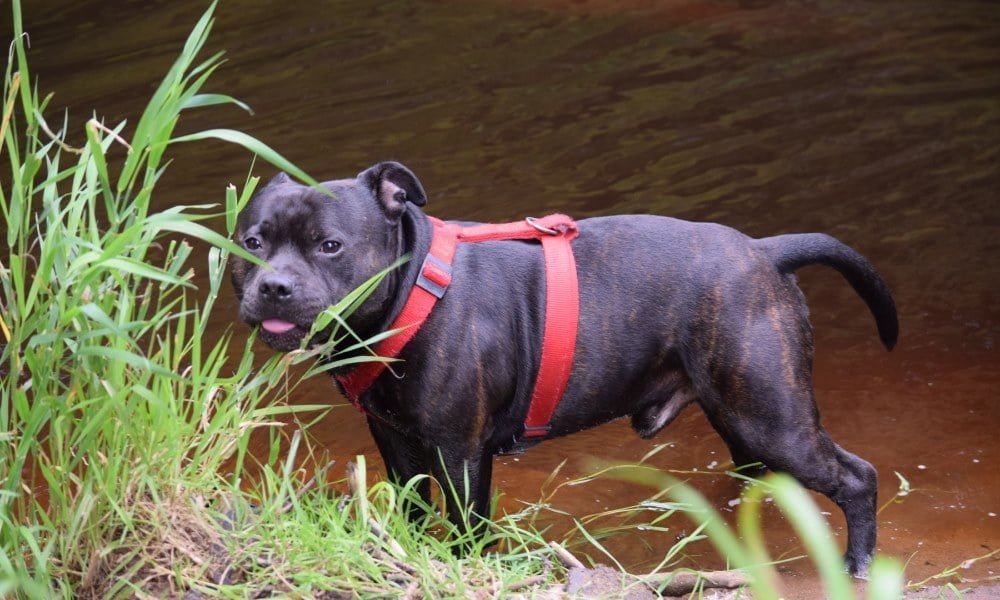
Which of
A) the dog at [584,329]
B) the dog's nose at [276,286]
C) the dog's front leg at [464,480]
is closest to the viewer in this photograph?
the dog's nose at [276,286]

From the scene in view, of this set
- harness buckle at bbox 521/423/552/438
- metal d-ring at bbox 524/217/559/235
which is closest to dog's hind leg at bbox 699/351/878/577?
harness buckle at bbox 521/423/552/438

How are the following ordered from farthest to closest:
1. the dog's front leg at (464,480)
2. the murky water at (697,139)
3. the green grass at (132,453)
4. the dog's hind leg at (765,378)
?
the murky water at (697,139) < the dog's hind leg at (765,378) < the dog's front leg at (464,480) < the green grass at (132,453)

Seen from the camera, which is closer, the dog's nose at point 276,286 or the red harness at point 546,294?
the dog's nose at point 276,286

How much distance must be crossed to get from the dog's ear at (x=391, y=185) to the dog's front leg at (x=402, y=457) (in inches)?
28.7

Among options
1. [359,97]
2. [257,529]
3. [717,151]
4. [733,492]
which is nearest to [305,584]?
[257,529]

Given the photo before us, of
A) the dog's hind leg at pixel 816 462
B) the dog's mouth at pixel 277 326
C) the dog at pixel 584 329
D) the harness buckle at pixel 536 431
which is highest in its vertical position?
the dog's mouth at pixel 277 326

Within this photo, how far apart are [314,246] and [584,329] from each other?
3.05 feet

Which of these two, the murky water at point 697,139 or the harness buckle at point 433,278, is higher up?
the harness buckle at point 433,278

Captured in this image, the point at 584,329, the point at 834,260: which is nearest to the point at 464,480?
the point at 584,329

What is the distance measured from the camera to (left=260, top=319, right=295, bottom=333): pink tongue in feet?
11.1

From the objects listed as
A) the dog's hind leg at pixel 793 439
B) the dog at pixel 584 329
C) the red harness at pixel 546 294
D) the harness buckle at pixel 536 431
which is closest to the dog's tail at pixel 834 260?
the dog at pixel 584 329

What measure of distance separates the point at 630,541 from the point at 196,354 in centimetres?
196

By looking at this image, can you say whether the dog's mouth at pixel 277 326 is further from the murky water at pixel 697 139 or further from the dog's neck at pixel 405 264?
the murky water at pixel 697 139

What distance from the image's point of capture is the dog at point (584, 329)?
3.57 meters
